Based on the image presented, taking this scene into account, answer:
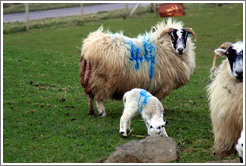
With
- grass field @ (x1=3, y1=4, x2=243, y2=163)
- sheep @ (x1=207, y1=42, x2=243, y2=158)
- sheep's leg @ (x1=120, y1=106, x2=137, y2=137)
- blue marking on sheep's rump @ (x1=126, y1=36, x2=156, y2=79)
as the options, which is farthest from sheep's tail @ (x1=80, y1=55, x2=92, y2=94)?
sheep @ (x1=207, y1=42, x2=243, y2=158)

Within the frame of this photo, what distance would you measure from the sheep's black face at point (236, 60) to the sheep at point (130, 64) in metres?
2.67

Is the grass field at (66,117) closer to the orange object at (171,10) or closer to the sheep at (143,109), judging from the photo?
the sheep at (143,109)

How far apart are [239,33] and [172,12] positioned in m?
3.63

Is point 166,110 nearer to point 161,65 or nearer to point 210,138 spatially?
point 161,65

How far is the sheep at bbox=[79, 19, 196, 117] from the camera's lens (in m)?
7.74

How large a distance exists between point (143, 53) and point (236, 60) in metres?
2.96

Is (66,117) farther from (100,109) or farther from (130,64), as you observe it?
(130,64)

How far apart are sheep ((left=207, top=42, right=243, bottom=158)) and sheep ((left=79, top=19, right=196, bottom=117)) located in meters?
2.29

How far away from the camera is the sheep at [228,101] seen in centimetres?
534

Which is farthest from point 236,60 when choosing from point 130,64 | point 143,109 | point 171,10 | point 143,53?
point 171,10

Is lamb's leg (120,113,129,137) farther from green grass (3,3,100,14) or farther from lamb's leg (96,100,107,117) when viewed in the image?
green grass (3,3,100,14)

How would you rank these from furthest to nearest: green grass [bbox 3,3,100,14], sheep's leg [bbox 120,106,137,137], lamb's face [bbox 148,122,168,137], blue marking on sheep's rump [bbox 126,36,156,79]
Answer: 1. green grass [bbox 3,3,100,14]
2. blue marking on sheep's rump [bbox 126,36,156,79]
3. sheep's leg [bbox 120,106,137,137]
4. lamb's face [bbox 148,122,168,137]

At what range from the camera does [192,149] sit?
6105mm

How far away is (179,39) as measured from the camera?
8289 millimetres
